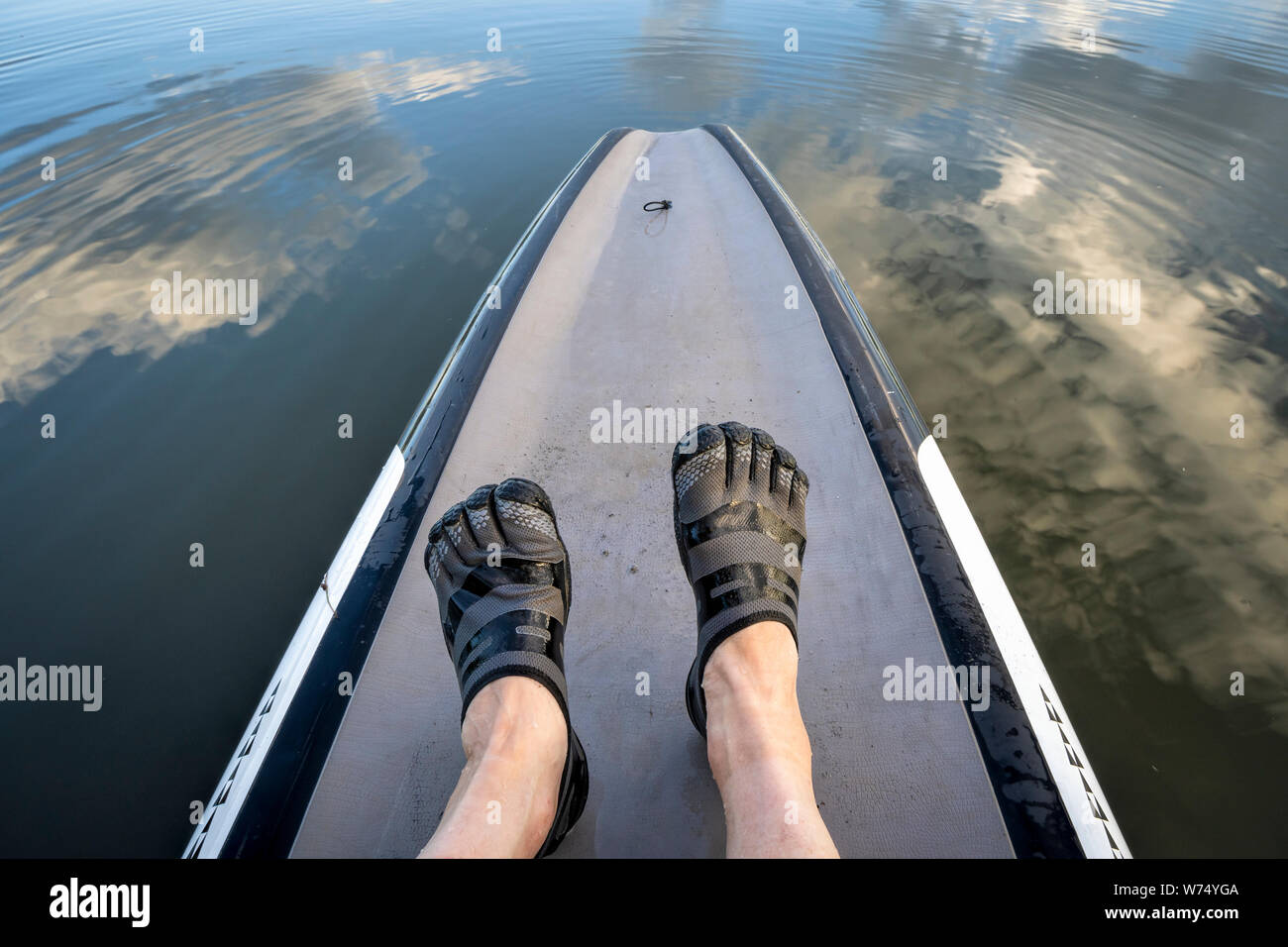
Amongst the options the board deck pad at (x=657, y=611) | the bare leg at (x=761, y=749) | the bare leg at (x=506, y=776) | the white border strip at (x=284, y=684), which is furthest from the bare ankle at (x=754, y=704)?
the white border strip at (x=284, y=684)

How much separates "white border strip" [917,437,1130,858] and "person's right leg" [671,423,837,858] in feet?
1.53

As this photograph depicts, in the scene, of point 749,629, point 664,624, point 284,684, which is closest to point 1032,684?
point 749,629

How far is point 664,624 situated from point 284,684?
3.01 feet

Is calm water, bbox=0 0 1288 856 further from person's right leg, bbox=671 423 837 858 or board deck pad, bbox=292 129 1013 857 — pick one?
person's right leg, bbox=671 423 837 858

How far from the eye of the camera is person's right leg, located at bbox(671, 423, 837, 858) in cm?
96

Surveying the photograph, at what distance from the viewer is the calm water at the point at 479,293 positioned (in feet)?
6.43

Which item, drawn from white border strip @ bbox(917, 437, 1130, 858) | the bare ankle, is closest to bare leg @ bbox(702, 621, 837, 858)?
the bare ankle

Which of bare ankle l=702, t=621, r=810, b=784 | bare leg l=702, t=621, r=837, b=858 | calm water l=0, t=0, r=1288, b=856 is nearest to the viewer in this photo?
bare leg l=702, t=621, r=837, b=858

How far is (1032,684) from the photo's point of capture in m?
1.27

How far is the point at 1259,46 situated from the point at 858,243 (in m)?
9.31

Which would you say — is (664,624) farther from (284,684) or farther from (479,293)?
(479,293)

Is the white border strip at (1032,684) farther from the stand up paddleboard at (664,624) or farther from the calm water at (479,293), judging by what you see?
the calm water at (479,293)
